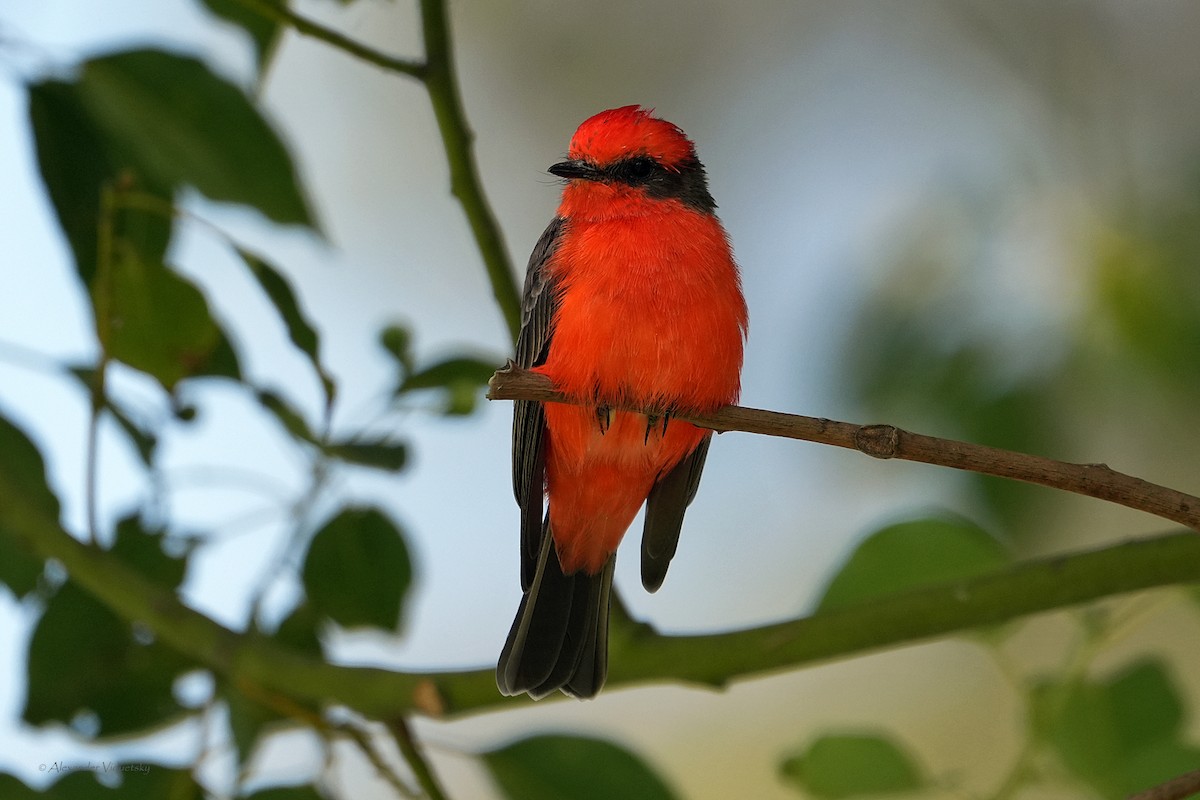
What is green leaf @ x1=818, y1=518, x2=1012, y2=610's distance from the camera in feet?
5.65

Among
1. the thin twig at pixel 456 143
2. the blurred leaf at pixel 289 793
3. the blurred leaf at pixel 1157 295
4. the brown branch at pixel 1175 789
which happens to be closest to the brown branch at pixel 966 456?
the brown branch at pixel 1175 789

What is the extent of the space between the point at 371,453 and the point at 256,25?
65 cm

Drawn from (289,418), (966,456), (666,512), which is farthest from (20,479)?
(966,456)

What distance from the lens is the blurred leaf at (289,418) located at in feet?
5.96

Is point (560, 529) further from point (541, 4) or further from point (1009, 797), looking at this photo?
point (541, 4)

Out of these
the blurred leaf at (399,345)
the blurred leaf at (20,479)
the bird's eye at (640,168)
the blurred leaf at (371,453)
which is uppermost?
the bird's eye at (640,168)

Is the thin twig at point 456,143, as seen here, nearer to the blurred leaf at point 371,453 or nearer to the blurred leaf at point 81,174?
the blurred leaf at point 371,453

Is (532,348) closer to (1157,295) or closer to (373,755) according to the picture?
(373,755)

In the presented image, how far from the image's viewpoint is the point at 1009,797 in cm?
170

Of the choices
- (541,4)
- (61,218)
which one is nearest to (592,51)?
(541,4)

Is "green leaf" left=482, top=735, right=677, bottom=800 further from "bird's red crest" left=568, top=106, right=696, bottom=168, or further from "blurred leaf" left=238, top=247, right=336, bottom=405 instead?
"bird's red crest" left=568, top=106, right=696, bottom=168

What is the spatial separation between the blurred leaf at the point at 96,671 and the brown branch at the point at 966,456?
0.99 m

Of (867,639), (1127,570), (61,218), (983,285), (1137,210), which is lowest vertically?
(867,639)

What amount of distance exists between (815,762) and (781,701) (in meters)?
2.16
